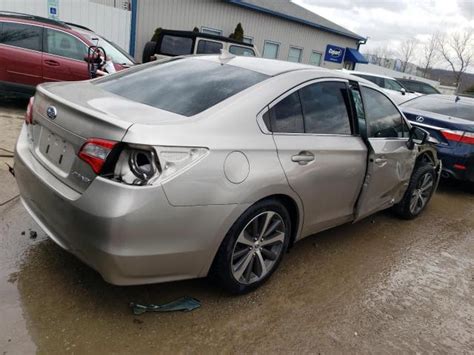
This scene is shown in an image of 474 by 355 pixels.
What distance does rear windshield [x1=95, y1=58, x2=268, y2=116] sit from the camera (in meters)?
2.73

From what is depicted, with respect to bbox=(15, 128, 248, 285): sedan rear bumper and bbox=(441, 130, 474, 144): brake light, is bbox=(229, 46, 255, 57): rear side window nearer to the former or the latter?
bbox=(441, 130, 474, 144): brake light

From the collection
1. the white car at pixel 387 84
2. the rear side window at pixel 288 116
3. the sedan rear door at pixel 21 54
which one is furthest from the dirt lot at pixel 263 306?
the white car at pixel 387 84

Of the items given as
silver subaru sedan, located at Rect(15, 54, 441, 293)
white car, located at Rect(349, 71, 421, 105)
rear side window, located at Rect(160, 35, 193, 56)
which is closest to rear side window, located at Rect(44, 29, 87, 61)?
rear side window, located at Rect(160, 35, 193, 56)

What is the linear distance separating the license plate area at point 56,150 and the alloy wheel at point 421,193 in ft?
12.5

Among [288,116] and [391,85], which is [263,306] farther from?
[391,85]

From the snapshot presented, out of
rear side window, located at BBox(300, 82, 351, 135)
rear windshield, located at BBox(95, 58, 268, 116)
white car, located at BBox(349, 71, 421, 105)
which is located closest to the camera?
rear windshield, located at BBox(95, 58, 268, 116)

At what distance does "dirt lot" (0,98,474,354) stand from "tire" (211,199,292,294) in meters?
0.15

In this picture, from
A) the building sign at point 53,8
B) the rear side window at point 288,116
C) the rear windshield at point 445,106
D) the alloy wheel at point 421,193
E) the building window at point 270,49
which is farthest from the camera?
the building window at point 270,49

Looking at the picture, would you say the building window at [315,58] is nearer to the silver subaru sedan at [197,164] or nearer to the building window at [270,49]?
the building window at [270,49]

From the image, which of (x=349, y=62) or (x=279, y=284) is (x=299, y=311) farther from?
(x=349, y=62)

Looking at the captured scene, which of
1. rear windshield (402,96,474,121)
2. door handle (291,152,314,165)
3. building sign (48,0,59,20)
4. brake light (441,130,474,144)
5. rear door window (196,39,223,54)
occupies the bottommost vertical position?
brake light (441,130,474,144)

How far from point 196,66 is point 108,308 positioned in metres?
1.86

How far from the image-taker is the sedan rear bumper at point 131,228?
7.16ft

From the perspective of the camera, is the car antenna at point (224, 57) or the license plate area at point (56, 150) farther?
the car antenna at point (224, 57)
